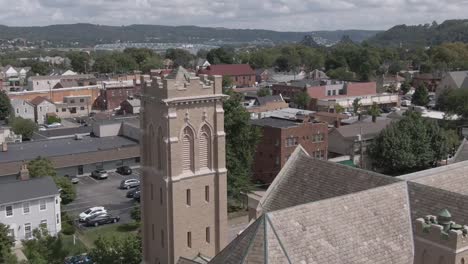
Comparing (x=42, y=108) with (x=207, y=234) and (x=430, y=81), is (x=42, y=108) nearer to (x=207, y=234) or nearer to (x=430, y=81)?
(x=207, y=234)

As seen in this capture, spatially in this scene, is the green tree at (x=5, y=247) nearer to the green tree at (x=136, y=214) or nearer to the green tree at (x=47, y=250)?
the green tree at (x=47, y=250)

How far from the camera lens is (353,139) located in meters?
61.8

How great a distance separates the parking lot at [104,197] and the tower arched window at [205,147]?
71.3 feet

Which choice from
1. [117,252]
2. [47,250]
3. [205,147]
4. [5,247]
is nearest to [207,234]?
[205,147]

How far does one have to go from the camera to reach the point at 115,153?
6034 centimetres

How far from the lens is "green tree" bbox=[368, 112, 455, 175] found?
53719 mm

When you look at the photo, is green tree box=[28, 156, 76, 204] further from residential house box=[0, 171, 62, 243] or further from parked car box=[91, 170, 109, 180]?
parked car box=[91, 170, 109, 180]

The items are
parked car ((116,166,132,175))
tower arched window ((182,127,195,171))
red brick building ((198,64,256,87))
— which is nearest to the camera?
tower arched window ((182,127,195,171))

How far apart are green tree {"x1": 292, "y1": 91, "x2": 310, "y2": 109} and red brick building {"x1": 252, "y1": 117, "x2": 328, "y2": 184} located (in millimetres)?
32906

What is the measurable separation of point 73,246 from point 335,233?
81.8 feet

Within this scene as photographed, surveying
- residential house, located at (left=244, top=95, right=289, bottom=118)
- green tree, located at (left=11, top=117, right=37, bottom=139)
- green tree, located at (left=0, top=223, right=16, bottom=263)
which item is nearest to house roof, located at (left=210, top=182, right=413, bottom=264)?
green tree, located at (left=0, top=223, right=16, bottom=263)

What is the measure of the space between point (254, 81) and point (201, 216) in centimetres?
10968

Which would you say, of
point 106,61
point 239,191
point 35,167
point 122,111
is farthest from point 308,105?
point 106,61

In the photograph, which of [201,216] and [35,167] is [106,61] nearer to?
[35,167]
